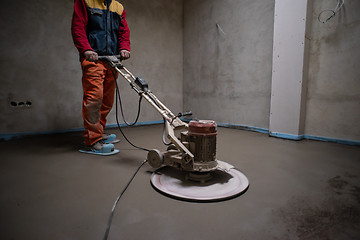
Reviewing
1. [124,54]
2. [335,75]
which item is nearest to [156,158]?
[124,54]

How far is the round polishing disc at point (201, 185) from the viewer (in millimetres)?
1190

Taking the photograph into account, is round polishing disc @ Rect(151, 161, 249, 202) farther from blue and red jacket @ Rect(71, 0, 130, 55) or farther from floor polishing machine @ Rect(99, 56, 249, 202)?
blue and red jacket @ Rect(71, 0, 130, 55)

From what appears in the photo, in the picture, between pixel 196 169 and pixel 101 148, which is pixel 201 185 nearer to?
pixel 196 169

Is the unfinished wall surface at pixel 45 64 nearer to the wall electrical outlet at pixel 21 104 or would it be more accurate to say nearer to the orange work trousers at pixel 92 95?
the wall electrical outlet at pixel 21 104

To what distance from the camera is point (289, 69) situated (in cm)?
258

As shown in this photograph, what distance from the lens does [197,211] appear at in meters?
1.07

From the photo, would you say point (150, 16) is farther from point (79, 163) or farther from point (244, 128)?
point (79, 163)

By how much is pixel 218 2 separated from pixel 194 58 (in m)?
0.96

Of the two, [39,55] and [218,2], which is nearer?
[39,55]

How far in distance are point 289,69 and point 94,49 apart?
2.10 metres

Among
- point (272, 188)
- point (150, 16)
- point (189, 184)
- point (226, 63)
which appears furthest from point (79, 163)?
point (150, 16)

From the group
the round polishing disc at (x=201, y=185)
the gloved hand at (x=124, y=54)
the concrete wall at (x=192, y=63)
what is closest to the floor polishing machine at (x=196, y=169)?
the round polishing disc at (x=201, y=185)

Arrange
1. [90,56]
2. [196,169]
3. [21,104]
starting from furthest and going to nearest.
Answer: [21,104] < [90,56] < [196,169]

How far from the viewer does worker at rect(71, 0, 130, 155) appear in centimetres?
191
